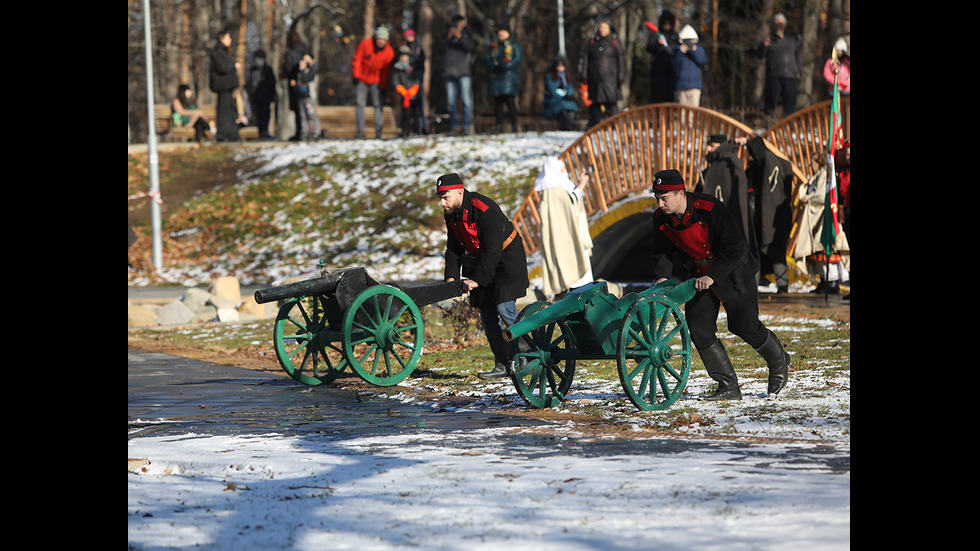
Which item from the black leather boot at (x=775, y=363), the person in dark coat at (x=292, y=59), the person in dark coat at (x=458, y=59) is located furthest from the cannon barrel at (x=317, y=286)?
the person in dark coat at (x=292, y=59)

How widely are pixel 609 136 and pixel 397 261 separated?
5561 millimetres

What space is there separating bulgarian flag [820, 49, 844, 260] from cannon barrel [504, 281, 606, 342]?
24.5 ft

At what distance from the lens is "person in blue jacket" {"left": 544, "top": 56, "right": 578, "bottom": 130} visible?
87.2 feet

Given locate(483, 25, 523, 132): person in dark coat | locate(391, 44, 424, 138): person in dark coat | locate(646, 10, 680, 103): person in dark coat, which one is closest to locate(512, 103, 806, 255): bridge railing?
locate(646, 10, 680, 103): person in dark coat

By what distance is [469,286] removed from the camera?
32.0ft

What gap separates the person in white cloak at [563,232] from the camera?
16.2 meters

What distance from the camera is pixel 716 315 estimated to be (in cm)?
869

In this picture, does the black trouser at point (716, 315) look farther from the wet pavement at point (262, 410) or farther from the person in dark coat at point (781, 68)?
the person in dark coat at point (781, 68)

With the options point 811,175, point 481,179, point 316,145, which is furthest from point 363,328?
point 316,145

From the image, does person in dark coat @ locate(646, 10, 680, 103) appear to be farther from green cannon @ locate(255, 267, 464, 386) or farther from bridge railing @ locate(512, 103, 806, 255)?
green cannon @ locate(255, 267, 464, 386)

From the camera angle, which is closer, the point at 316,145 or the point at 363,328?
the point at 363,328

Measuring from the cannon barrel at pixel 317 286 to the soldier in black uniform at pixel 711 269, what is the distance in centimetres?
263

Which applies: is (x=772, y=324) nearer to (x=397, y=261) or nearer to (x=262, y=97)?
(x=397, y=261)
